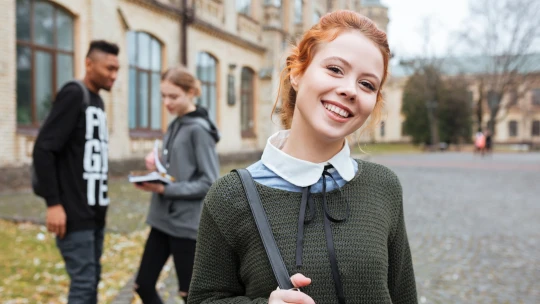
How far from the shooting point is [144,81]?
1738 cm

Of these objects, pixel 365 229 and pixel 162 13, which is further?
pixel 162 13

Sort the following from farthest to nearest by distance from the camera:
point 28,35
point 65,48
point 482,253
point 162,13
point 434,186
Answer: point 162,13
point 434,186
point 65,48
point 28,35
point 482,253

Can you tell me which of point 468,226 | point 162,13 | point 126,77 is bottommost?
point 468,226

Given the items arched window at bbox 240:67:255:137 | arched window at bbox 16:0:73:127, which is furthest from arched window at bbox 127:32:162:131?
arched window at bbox 240:67:255:137

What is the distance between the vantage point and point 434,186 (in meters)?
15.7

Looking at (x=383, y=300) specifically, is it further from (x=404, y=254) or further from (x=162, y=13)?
(x=162, y=13)

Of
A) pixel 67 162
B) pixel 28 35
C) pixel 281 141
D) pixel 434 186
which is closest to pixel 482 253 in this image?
pixel 67 162

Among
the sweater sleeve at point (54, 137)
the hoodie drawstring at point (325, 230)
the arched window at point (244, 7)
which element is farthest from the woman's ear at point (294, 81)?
the arched window at point (244, 7)

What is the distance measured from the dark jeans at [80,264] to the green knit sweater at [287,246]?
181cm

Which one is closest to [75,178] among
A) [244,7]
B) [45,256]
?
[45,256]

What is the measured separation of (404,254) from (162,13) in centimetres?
1713

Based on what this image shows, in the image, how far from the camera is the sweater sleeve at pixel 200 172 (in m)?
3.41

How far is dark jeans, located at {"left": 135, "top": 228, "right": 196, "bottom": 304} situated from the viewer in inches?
136

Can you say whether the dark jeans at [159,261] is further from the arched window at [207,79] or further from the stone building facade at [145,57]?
the arched window at [207,79]
